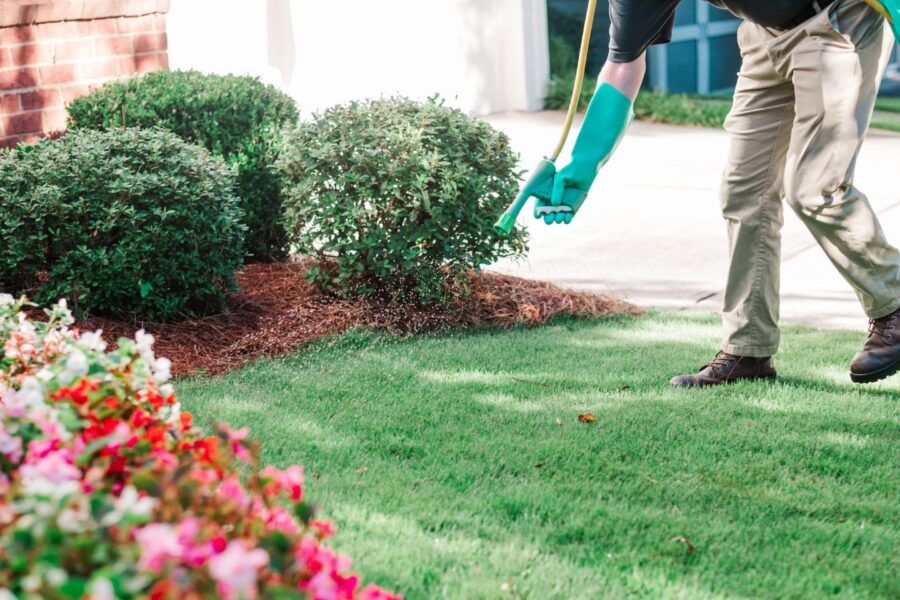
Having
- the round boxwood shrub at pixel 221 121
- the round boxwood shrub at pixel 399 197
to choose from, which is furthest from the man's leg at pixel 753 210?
the round boxwood shrub at pixel 221 121

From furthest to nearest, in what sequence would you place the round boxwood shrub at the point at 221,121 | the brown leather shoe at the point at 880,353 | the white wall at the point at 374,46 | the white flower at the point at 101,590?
the white wall at the point at 374,46
the round boxwood shrub at the point at 221,121
the brown leather shoe at the point at 880,353
the white flower at the point at 101,590

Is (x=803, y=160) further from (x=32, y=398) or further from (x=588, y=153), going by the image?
(x=32, y=398)

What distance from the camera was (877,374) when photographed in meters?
3.75

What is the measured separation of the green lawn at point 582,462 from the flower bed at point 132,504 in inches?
31.9

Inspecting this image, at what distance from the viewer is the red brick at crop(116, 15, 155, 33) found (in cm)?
619

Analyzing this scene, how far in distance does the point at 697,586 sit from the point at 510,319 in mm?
2722

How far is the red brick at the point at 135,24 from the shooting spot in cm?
619

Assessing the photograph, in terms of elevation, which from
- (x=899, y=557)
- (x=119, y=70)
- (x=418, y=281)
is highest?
(x=119, y=70)

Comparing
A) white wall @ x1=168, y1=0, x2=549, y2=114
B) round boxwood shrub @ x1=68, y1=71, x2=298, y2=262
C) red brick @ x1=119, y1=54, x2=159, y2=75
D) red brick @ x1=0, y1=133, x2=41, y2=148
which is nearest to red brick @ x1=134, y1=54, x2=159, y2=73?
red brick @ x1=119, y1=54, x2=159, y2=75

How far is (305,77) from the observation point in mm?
11672

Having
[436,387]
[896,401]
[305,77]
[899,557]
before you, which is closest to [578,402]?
[436,387]

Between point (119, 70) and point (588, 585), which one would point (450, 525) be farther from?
point (119, 70)

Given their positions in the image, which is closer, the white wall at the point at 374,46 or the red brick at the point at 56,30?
the red brick at the point at 56,30

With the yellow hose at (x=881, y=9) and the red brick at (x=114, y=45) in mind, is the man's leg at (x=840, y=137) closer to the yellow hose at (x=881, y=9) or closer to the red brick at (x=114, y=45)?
the yellow hose at (x=881, y=9)
